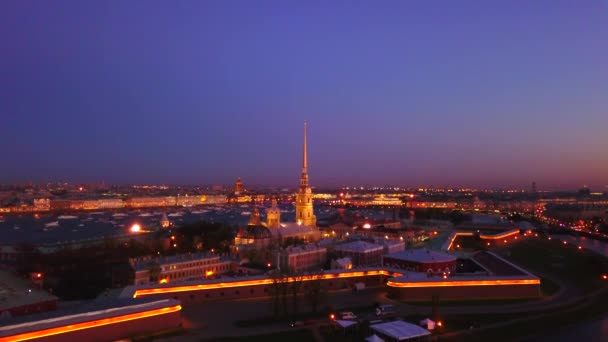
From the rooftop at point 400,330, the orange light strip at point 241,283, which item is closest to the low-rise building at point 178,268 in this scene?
the orange light strip at point 241,283

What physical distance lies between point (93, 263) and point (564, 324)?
13692mm

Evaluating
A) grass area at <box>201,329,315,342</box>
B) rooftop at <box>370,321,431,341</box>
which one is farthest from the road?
grass area at <box>201,329,315,342</box>

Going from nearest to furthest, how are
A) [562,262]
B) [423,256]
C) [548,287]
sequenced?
[548,287] < [423,256] < [562,262]

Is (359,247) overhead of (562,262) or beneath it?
overhead

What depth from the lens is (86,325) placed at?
912 cm

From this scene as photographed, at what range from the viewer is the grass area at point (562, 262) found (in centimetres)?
1548

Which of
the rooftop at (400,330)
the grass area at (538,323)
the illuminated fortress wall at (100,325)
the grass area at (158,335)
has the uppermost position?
the illuminated fortress wall at (100,325)

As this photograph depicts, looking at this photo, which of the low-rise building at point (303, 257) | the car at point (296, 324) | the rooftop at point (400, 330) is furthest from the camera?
the low-rise building at point (303, 257)

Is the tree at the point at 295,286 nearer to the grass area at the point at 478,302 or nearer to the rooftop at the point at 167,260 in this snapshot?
the grass area at the point at 478,302

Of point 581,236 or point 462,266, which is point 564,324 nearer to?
point 462,266

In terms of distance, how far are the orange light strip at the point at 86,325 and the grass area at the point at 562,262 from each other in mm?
9810

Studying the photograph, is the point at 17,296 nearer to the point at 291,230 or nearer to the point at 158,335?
the point at 158,335

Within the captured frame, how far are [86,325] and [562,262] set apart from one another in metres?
16.4

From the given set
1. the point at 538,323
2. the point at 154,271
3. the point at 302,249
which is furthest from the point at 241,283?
the point at 538,323
